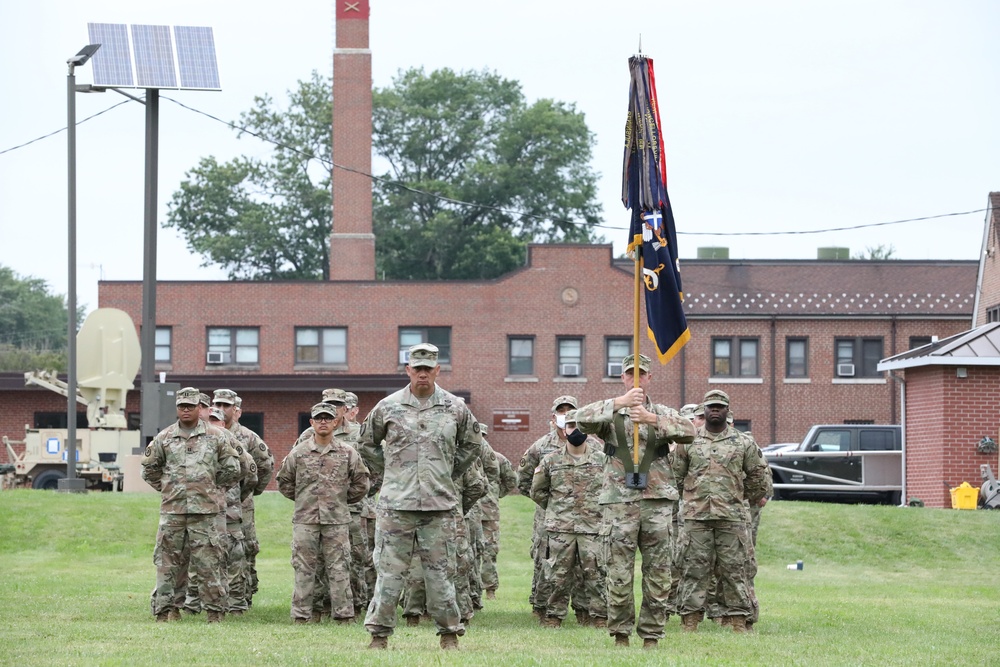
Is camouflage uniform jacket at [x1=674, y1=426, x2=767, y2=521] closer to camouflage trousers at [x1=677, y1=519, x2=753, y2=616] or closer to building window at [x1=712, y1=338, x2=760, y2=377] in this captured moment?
camouflage trousers at [x1=677, y1=519, x2=753, y2=616]

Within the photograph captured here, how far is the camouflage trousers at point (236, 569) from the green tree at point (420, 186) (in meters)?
58.8

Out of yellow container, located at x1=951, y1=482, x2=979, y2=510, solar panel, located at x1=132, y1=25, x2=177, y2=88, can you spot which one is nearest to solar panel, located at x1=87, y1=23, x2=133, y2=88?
solar panel, located at x1=132, y1=25, x2=177, y2=88

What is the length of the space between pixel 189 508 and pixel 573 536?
357 centimetres

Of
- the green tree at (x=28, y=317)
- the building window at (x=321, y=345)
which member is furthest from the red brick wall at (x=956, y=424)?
the green tree at (x=28, y=317)

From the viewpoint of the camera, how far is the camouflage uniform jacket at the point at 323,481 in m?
15.0

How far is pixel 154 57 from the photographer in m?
33.9

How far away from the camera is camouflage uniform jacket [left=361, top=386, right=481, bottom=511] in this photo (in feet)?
39.3

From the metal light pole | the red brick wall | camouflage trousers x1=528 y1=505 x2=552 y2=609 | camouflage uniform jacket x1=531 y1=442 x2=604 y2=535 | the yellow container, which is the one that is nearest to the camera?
camouflage uniform jacket x1=531 y1=442 x2=604 y2=535

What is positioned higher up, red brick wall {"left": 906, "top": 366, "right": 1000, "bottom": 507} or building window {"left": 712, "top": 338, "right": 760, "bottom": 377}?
building window {"left": 712, "top": 338, "right": 760, "bottom": 377}

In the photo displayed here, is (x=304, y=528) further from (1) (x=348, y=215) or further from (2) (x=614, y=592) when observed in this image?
(1) (x=348, y=215)

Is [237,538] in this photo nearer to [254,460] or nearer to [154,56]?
[254,460]

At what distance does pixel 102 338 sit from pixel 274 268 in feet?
150

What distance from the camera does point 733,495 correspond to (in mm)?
14570

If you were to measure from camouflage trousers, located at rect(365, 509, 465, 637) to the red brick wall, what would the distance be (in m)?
23.5
